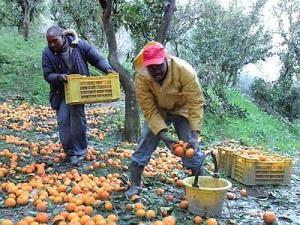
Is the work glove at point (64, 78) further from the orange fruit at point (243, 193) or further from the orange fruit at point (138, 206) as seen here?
the orange fruit at point (243, 193)

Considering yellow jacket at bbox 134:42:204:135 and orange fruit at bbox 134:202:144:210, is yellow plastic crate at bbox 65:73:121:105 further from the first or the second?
orange fruit at bbox 134:202:144:210

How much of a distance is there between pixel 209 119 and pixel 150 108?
8058mm

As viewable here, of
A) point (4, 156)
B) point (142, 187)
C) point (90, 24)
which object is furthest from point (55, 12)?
point (142, 187)

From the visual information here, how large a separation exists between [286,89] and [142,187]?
1498 cm

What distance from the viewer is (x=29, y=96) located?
12.6 meters

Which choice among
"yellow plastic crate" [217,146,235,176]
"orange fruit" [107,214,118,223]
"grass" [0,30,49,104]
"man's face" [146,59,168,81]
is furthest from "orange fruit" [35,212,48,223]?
"grass" [0,30,49,104]

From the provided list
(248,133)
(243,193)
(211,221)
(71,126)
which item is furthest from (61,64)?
(248,133)

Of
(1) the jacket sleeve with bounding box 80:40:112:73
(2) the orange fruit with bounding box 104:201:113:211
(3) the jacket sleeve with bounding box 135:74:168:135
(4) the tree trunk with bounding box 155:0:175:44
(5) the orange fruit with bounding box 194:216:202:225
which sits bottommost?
(5) the orange fruit with bounding box 194:216:202:225

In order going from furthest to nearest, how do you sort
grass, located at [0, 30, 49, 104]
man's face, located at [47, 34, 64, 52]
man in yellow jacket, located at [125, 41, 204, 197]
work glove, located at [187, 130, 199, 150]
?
grass, located at [0, 30, 49, 104] < man's face, located at [47, 34, 64, 52] < work glove, located at [187, 130, 199, 150] < man in yellow jacket, located at [125, 41, 204, 197]

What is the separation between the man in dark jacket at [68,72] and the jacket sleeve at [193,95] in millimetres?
1696

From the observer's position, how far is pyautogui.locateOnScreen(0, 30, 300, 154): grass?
38.0 feet

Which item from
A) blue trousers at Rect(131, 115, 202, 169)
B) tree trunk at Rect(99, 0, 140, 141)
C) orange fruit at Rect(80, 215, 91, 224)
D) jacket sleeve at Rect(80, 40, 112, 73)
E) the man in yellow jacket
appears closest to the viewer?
orange fruit at Rect(80, 215, 91, 224)

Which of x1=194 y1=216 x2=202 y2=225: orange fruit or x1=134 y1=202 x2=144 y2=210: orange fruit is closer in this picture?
x1=194 y1=216 x2=202 y2=225: orange fruit

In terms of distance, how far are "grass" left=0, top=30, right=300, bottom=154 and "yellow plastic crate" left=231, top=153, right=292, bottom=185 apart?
13.0ft
